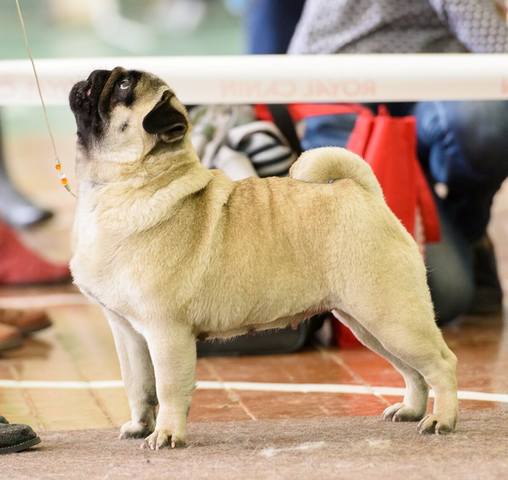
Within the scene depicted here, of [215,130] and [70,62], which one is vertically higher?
[70,62]

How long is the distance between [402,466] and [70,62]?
231 centimetres

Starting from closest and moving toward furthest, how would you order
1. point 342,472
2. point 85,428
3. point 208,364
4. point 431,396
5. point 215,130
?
point 342,472
point 85,428
point 431,396
point 208,364
point 215,130

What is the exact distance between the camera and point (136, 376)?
119 inches

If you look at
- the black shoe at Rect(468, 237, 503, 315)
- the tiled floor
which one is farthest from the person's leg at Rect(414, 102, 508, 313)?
the tiled floor

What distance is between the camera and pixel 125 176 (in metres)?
2.88

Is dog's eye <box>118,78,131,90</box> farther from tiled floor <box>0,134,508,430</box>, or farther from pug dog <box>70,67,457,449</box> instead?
tiled floor <box>0,134,508,430</box>

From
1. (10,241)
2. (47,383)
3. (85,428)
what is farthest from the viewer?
(10,241)

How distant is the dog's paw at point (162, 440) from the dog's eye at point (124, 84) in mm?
816

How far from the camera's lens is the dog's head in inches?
112

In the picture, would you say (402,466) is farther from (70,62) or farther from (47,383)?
(70,62)

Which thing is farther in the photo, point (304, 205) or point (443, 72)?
point (443, 72)

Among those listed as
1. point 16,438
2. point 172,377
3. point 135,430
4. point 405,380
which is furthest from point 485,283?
point 16,438

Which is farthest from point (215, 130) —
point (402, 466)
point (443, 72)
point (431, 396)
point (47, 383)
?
point (402, 466)

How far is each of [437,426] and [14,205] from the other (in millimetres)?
4034
